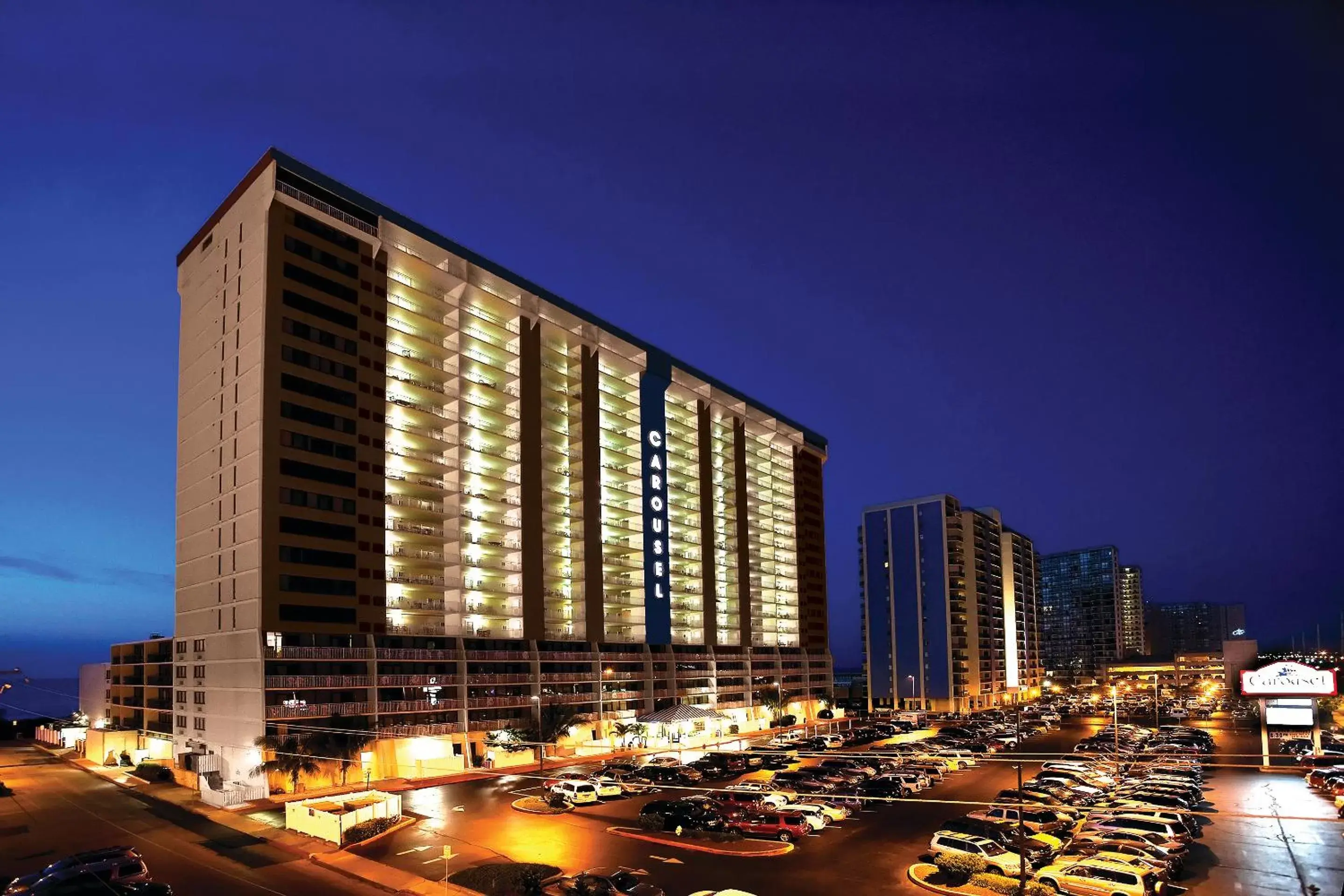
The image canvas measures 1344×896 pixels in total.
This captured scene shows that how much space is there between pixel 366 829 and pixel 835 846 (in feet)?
81.7

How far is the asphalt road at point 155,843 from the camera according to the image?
4162cm

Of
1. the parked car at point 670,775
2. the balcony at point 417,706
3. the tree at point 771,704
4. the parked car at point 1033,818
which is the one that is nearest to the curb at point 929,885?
the parked car at point 1033,818

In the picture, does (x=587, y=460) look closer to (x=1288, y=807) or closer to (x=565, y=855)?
(x=565, y=855)

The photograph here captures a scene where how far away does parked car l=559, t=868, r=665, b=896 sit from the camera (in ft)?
121

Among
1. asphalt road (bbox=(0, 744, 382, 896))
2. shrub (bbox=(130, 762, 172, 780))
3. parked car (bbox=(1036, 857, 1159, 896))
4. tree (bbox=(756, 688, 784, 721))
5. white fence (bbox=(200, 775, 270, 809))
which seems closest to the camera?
parked car (bbox=(1036, 857, 1159, 896))

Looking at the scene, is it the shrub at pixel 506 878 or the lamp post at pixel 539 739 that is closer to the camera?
the shrub at pixel 506 878

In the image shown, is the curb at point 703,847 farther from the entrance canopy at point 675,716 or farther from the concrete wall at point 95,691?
the concrete wall at point 95,691

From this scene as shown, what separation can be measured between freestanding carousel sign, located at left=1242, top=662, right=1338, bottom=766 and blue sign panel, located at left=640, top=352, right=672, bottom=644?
6055 centimetres

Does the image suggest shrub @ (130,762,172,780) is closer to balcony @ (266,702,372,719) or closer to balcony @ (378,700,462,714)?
balcony @ (266,702,372,719)

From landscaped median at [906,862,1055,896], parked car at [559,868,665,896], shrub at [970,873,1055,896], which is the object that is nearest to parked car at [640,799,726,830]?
parked car at [559,868,665,896]

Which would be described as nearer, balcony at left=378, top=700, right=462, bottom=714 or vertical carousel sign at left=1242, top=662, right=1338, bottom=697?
balcony at left=378, top=700, right=462, bottom=714

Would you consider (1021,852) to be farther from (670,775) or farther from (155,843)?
(155,843)

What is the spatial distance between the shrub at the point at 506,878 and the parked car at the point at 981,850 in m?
17.7

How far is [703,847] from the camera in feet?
154
